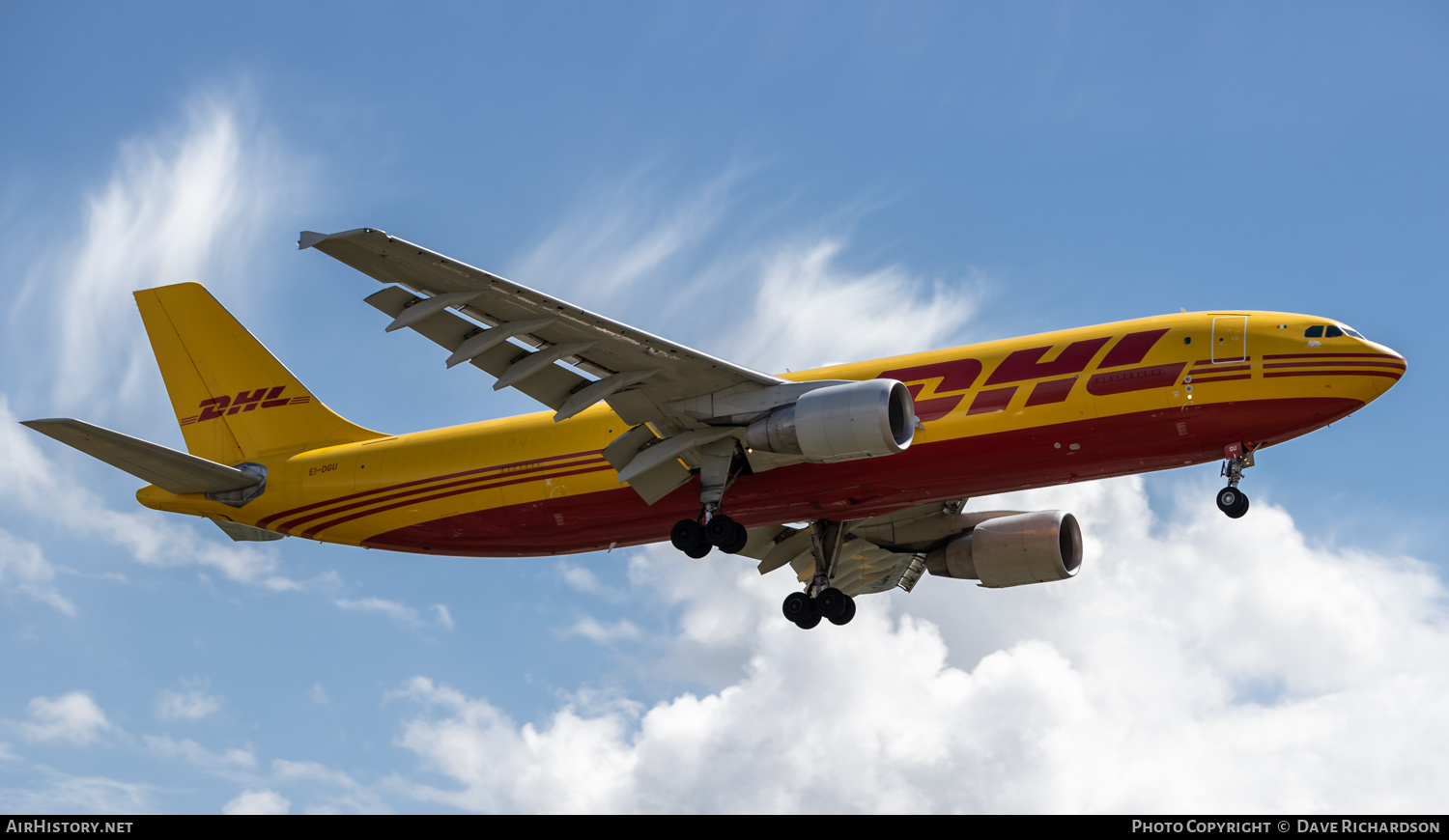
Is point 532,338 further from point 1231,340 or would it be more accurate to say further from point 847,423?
point 1231,340

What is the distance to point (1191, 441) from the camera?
24.6 m

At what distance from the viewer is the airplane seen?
24172 mm

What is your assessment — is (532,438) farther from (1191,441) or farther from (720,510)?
(1191,441)

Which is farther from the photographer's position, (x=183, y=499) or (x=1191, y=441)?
(x=183, y=499)

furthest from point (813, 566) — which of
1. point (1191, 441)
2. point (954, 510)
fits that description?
point (1191, 441)

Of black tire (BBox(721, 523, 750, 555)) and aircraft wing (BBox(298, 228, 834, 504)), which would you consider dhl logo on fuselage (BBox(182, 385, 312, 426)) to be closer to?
aircraft wing (BBox(298, 228, 834, 504))

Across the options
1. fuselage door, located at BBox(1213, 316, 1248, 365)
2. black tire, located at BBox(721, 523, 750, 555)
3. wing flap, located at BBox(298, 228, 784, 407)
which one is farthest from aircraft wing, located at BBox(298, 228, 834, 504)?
fuselage door, located at BBox(1213, 316, 1248, 365)

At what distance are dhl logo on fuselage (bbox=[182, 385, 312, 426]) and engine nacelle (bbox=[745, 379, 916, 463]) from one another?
1362 cm

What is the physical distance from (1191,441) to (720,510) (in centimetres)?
866

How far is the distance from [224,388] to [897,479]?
17.1 metres

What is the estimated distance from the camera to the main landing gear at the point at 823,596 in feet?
102

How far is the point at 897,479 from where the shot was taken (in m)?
26.2

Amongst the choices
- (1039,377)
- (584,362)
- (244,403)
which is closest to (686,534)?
(584,362)

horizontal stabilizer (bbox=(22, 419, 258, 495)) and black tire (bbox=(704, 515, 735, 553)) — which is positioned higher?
horizontal stabilizer (bbox=(22, 419, 258, 495))
